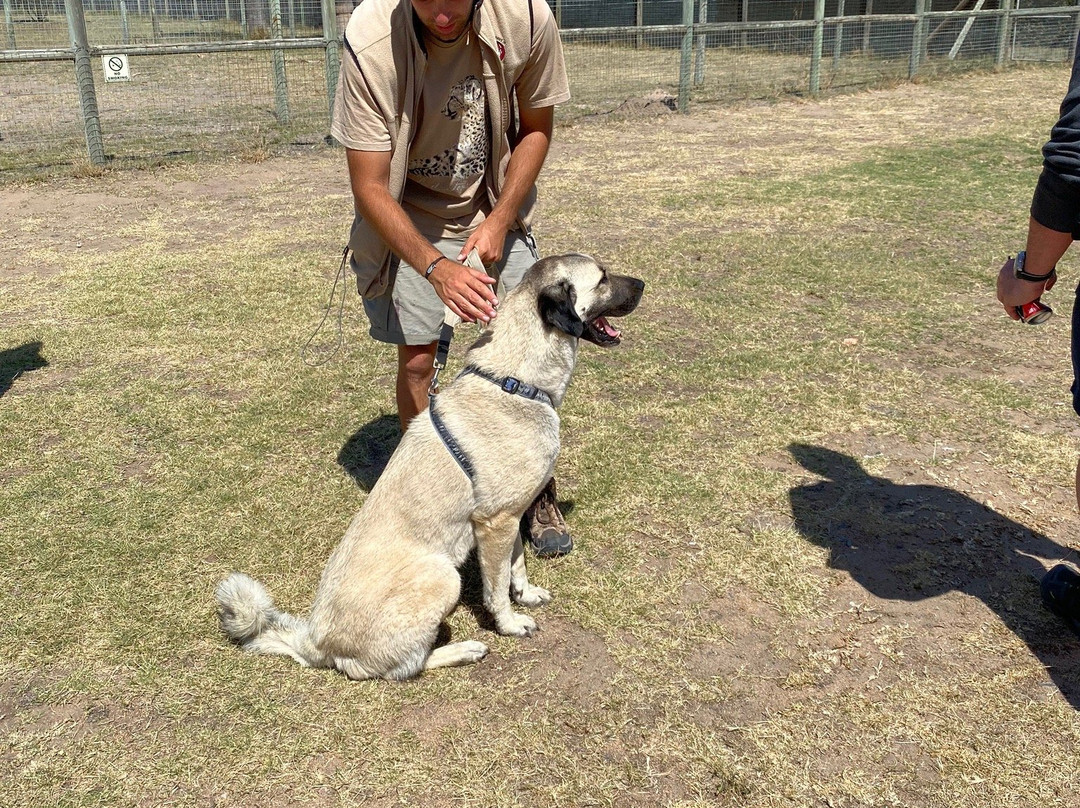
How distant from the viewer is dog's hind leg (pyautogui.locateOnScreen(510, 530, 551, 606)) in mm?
3365

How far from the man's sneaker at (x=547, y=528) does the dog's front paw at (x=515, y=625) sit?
49 centimetres

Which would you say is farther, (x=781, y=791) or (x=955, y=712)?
(x=955, y=712)

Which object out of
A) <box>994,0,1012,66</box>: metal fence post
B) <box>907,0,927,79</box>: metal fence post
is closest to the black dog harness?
<box>907,0,927,79</box>: metal fence post

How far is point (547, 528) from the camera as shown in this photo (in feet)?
12.4

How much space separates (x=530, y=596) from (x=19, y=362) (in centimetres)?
403

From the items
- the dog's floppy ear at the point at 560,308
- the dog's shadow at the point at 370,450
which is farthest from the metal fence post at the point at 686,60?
the dog's floppy ear at the point at 560,308

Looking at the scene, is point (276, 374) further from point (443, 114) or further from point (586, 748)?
point (586, 748)

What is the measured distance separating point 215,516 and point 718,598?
2.27m

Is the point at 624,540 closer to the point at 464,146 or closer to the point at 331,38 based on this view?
the point at 464,146

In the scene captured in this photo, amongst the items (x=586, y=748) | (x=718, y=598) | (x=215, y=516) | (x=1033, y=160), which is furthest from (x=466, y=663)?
(x=1033, y=160)

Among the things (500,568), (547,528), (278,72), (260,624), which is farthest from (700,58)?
(260,624)

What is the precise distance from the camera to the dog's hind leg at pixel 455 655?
121 inches

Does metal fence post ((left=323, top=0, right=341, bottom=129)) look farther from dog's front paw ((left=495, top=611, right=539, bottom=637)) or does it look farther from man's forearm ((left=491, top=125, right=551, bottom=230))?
dog's front paw ((left=495, top=611, right=539, bottom=637))

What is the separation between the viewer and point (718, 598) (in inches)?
134
